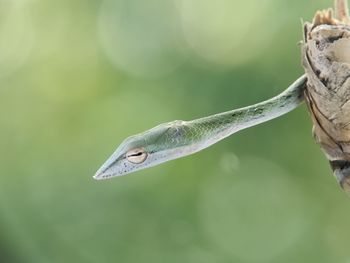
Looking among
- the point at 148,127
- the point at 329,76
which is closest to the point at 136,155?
the point at 329,76

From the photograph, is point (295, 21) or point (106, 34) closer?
point (295, 21)

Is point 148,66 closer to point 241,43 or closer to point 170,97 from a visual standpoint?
point 170,97

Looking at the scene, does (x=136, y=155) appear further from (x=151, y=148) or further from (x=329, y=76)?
(x=329, y=76)

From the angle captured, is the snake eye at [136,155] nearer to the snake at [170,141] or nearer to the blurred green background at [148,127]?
the snake at [170,141]

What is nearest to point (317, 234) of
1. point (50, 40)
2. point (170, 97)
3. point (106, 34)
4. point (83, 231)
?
point (170, 97)

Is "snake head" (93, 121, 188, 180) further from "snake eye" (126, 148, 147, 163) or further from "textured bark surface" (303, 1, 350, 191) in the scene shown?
"textured bark surface" (303, 1, 350, 191)

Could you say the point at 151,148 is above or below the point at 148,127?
above

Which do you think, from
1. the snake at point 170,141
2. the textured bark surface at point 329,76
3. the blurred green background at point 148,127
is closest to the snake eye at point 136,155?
the snake at point 170,141
